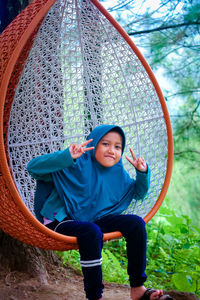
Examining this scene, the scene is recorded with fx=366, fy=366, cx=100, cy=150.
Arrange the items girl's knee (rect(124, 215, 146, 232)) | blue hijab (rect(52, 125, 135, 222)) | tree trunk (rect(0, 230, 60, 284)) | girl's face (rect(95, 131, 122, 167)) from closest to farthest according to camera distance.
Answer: girl's knee (rect(124, 215, 146, 232)), blue hijab (rect(52, 125, 135, 222)), girl's face (rect(95, 131, 122, 167)), tree trunk (rect(0, 230, 60, 284))

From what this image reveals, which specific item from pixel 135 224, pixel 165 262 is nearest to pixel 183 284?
pixel 165 262

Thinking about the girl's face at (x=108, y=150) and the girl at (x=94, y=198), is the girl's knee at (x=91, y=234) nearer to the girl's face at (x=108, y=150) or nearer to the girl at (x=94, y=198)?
the girl at (x=94, y=198)

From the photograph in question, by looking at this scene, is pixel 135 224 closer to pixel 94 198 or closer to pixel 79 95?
pixel 94 198

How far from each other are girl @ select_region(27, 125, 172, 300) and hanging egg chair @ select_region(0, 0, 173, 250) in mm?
112

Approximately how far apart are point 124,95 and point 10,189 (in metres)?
1.18

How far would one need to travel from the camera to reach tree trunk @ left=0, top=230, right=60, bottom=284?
220 centimetres

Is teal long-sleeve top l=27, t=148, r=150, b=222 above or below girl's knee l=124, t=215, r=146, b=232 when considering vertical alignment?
above

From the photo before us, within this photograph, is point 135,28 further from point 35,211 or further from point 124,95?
point 35,211

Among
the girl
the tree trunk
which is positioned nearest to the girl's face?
the girl

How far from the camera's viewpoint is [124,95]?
246cm

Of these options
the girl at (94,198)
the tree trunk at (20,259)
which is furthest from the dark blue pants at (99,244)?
the tree trunk at (20,259)

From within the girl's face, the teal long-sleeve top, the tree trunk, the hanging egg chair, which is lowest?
the tree trunk

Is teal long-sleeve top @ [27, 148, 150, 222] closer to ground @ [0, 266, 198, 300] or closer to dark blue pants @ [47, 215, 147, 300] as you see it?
dark blue pants @ [47, 215, 147, 300]

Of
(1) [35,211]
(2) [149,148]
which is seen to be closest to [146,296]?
(1) [35,211]
